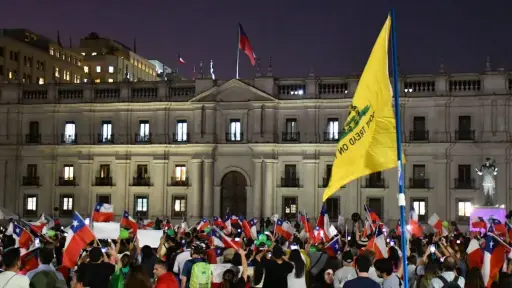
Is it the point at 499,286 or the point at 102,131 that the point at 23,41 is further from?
the point at 499,286

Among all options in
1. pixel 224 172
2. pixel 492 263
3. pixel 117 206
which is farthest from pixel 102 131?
pixel 492 263

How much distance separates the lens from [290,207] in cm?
4969

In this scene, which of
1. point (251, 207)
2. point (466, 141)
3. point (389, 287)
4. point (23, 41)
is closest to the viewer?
point (389, 287)

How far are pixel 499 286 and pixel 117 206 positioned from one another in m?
43.8

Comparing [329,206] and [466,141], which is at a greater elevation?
[466,141]

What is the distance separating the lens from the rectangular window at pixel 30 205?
5350cm

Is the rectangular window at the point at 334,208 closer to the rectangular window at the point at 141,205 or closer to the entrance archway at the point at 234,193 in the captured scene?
the entrance archway at the point at 234,193

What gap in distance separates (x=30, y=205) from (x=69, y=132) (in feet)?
19.7

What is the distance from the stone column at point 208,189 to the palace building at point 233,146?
2.7 inches

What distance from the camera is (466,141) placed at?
4688cm

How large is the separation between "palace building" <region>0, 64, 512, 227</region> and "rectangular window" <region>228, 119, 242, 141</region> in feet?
0.23

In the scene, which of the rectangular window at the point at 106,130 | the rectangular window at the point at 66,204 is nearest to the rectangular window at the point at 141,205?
the rectangular window at the point at 66,204

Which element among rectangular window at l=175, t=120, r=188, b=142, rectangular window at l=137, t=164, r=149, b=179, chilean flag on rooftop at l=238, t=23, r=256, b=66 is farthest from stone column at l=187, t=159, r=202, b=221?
chilean flag on rooftop at l=238, t=23, r=256, b=66

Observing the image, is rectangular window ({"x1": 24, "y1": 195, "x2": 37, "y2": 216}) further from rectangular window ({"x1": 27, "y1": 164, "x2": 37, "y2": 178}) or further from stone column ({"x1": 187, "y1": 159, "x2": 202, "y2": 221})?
stone column ({"x1": 187, "y1": 159, "x2": 202, "y2": 221})
